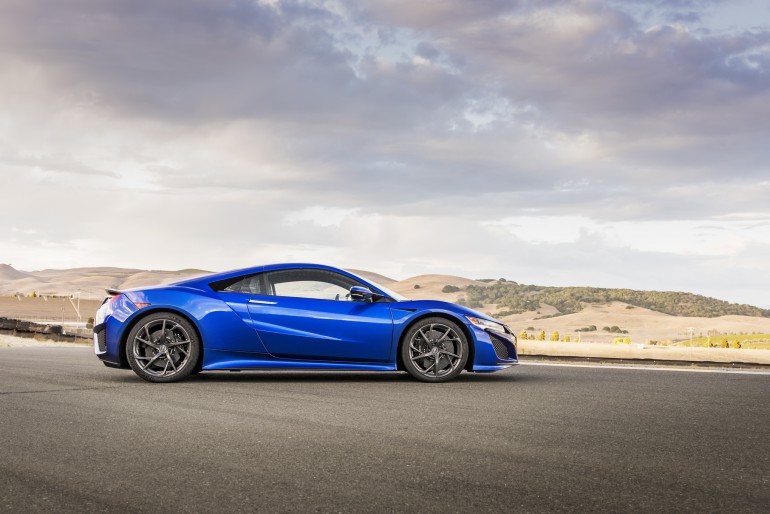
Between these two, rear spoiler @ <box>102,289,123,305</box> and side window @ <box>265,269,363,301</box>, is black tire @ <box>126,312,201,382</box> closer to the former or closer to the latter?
rear spoiler @ <box>102,289,123,305</box>

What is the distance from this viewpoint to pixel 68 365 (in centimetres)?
1229

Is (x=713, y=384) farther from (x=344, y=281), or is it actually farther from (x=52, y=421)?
(x=52, y=421)

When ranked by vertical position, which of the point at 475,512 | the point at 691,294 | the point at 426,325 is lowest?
the point at 475,512

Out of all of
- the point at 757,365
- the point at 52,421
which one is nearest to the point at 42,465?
the point at 52,421

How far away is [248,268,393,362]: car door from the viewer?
980cm

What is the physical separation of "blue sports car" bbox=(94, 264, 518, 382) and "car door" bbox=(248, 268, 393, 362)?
1 cm

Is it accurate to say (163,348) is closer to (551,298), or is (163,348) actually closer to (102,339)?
(102,339)

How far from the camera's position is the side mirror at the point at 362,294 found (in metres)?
9.89

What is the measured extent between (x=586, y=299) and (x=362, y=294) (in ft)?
307

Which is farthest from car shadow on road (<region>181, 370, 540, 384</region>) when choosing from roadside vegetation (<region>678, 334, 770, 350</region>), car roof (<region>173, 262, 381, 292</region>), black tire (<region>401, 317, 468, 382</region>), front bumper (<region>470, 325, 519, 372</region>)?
roadside vegetation (<region>678, 334, 770, 350</region>)

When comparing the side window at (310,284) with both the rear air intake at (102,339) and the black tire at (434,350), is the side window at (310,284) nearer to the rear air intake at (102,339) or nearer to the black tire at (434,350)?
the black tire at (434,350)

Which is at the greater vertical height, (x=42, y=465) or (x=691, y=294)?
(x=691, y=294)

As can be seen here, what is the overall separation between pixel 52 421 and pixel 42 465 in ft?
5.97

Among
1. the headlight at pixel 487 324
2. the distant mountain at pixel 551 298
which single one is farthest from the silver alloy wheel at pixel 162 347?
the distant mountain at pixel 551 298
